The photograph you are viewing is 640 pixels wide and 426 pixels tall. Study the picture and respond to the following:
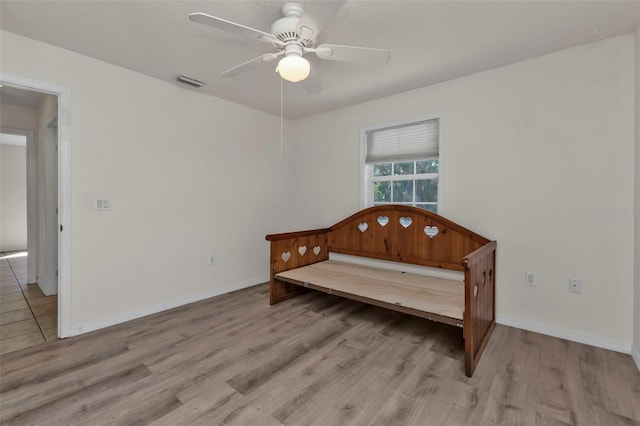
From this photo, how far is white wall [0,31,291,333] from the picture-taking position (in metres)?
2.47

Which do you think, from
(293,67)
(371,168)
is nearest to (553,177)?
(371,168)

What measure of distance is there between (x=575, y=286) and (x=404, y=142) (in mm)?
2069

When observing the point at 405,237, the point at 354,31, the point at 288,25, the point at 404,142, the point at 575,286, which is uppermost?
the point at 354,31

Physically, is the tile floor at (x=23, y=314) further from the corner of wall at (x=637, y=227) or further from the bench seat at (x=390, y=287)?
the corner of wall at (x=637, y=227)

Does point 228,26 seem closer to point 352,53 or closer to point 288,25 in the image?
point 288,25

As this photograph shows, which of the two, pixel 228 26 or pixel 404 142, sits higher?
pixel 228 26

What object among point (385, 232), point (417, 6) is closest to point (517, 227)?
point (385, 232)

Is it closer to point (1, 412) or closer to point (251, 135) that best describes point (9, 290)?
point (1, 412)

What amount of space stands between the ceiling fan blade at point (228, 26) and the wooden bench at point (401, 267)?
1855 millimetres

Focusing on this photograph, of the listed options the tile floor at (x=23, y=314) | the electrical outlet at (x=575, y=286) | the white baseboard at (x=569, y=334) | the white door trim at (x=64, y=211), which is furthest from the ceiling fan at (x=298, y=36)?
the tile floor at (x=23, y=314)

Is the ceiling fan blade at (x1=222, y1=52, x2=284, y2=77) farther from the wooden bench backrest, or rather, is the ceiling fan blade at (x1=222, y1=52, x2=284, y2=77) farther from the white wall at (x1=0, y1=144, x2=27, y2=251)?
the white wall at (x1=0, y1=144, x2=27, y2=251)

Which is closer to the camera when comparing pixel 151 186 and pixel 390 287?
pixel 390 287

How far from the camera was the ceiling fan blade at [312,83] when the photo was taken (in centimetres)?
269

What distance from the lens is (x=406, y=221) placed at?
313 cm
